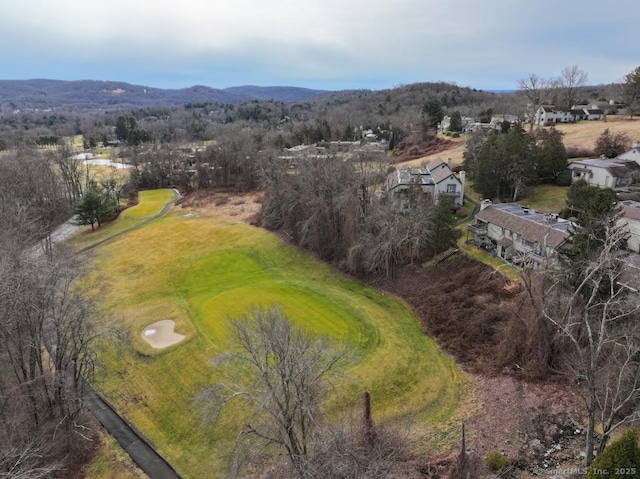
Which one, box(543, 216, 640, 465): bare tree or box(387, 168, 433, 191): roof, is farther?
box(387, 168, 433, 191): roof

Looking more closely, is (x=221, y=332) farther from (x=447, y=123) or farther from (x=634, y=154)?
(x=447, y=123)

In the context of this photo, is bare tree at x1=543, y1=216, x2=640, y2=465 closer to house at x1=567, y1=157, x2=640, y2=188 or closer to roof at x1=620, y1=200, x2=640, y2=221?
roof at x1=620, y1=200, x2=640, y2=221

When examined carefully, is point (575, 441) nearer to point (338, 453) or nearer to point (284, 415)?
point (338, 453)

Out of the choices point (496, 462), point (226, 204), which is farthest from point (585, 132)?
point (496, 462)

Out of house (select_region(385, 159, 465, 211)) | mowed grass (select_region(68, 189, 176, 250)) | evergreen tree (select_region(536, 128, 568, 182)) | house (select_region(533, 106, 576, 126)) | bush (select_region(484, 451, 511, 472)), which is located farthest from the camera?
house (select_region(533, 106, 576, 126))

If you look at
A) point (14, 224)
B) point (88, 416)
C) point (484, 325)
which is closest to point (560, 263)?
point (484, 325)

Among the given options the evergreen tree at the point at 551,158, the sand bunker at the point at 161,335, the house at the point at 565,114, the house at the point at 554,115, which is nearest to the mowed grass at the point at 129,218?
the sand bunker at the point at 161,335

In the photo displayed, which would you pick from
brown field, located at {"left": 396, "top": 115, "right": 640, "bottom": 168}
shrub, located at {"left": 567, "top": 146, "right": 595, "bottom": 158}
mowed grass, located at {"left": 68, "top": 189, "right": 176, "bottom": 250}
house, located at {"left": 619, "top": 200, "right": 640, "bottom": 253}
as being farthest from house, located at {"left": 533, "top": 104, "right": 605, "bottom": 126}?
mowed grass, located at {"left": 68, "top": 189, "right": 176, "bottom": 250}
